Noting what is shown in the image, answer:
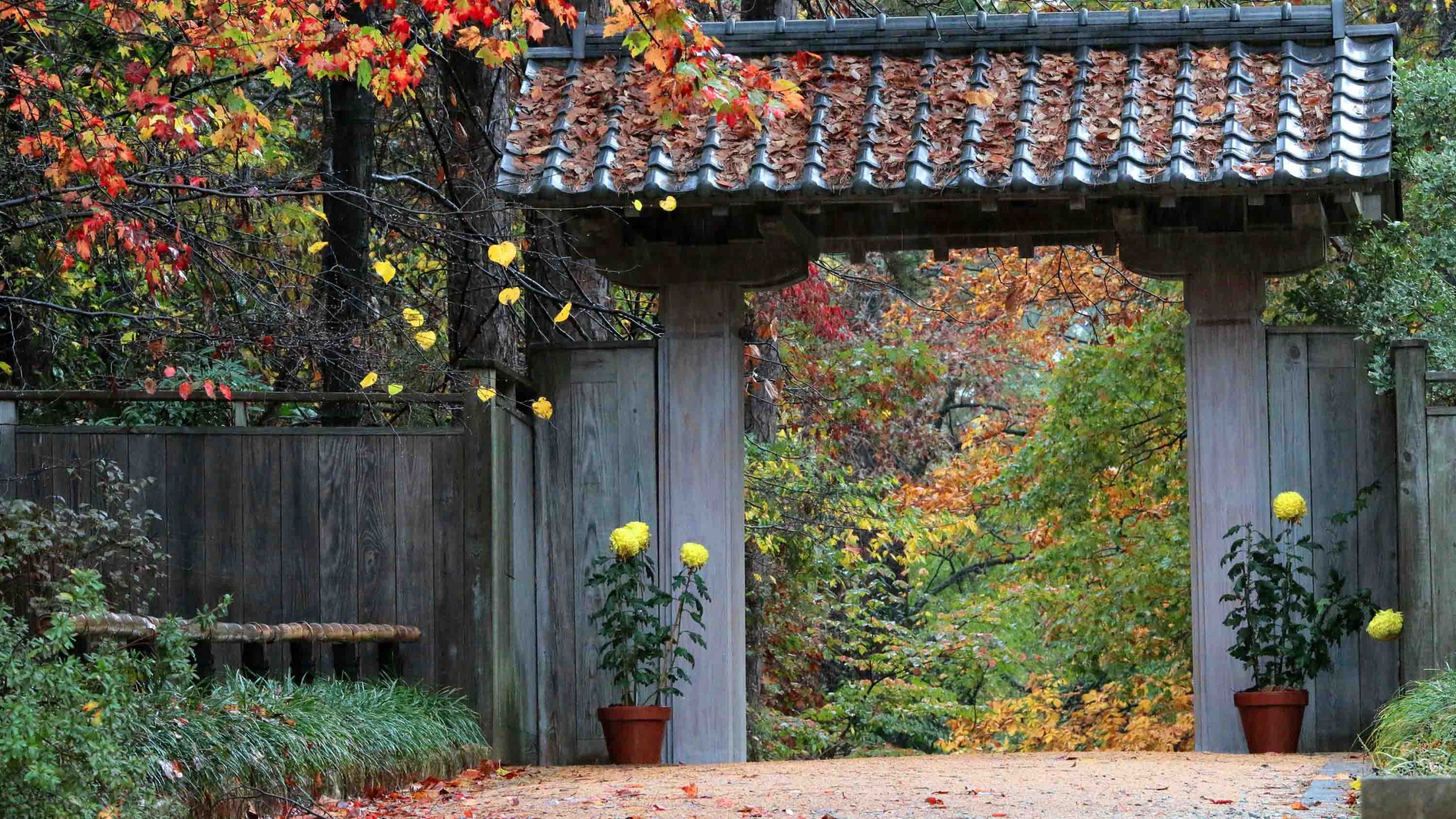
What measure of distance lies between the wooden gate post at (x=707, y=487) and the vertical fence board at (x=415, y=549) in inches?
44.4

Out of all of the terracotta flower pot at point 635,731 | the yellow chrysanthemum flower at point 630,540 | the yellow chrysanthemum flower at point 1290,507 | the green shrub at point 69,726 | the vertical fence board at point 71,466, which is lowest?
the terracotta flower pot at point 635,731

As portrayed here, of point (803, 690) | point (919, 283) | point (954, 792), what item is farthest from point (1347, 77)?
point (919, 283)

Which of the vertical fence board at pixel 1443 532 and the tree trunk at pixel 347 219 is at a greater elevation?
the tree trunk at pixel 347 219

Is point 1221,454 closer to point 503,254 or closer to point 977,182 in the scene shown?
point 977,182

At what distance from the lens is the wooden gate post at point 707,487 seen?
26.0 ft

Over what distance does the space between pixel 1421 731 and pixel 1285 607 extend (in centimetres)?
137

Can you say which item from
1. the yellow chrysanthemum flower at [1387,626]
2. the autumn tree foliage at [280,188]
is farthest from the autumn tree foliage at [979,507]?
the yellow chrysanthemum flower at [1387,626]

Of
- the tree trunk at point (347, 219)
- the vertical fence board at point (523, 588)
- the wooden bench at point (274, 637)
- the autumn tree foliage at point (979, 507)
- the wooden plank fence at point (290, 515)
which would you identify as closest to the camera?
the wooden bench at point (274, 637)

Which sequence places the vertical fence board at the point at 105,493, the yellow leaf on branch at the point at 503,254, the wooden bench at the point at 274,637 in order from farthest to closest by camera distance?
1. the vertical fence board at the point at 105,493
2. the yellow leaf on branch at the point at 503,254
3. the wooden bench at the point at 274,637

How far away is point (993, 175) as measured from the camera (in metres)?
7.20

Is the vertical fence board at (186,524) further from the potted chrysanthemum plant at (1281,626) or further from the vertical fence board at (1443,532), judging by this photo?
the vertical fence board at (1443,532)

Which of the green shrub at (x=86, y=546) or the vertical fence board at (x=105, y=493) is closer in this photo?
the green shrub at (x=86, y=546)

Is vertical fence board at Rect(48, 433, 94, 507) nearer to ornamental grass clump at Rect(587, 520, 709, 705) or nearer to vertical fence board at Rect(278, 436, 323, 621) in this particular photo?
vertical fence board at Rect(278, 436, 323, 621)

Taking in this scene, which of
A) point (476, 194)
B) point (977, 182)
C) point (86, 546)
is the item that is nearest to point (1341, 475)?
point (977, 182)
